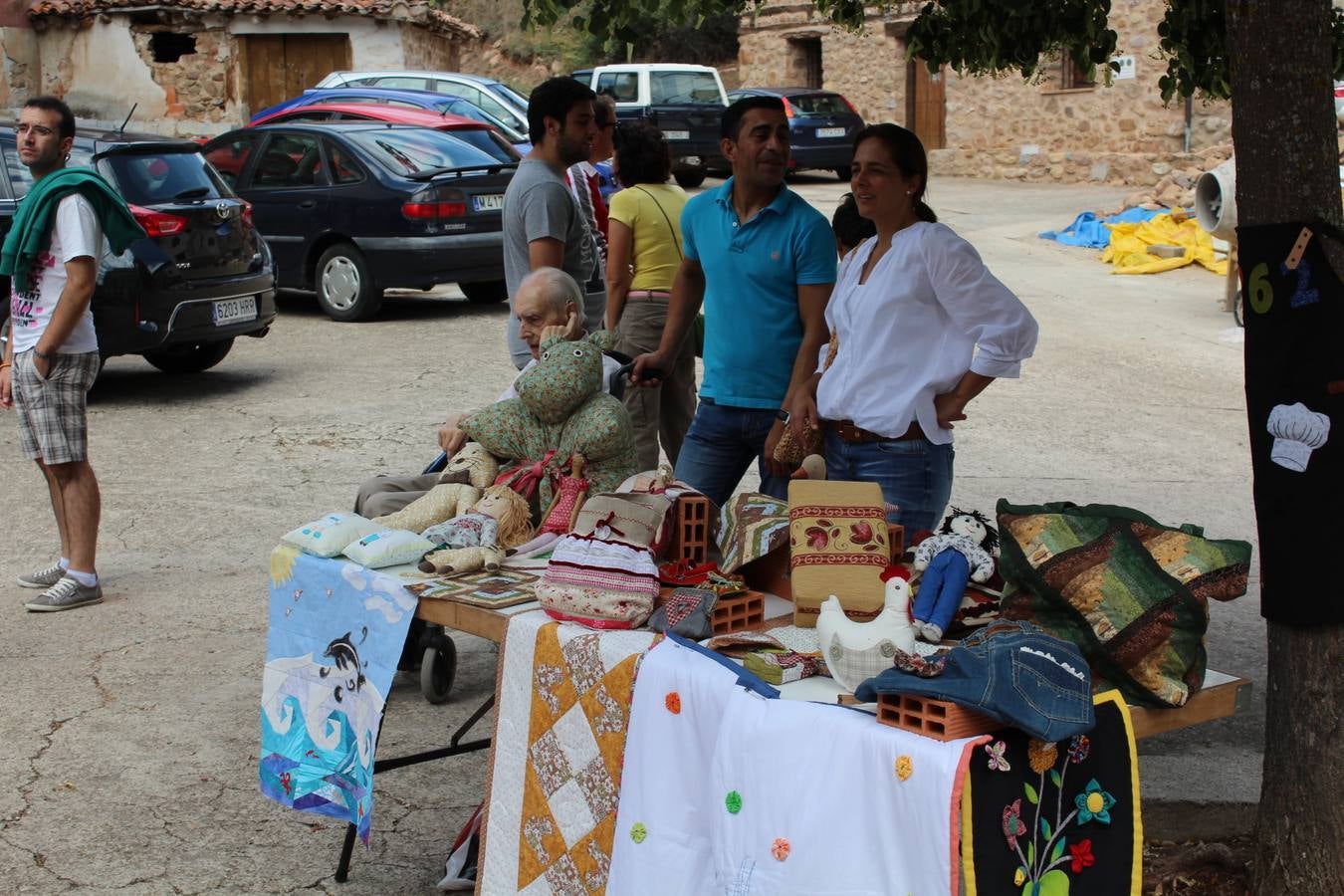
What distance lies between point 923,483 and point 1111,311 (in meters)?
10.4

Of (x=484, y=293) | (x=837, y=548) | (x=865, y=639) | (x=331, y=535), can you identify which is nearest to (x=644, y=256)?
(x=331, y=535)

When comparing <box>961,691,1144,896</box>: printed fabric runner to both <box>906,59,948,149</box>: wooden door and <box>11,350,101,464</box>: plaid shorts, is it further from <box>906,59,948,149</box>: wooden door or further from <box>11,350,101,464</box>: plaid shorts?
<box>906,59,948,149</box>: wooden door

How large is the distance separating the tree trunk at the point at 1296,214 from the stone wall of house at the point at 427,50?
2395 centimetres

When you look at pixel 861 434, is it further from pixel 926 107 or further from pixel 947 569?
pixel 926 107

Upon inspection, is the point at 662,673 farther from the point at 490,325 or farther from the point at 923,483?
the point at 490,325

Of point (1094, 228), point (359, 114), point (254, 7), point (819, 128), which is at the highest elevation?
point (254, 7)

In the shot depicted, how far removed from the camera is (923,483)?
3977 millimetres

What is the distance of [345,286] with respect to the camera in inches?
496

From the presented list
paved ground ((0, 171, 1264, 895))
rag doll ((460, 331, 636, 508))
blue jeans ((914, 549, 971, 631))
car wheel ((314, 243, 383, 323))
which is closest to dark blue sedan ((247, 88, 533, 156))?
paved ground ((0, 171, 1264, 895))

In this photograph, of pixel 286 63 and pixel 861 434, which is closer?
pixel 861 434

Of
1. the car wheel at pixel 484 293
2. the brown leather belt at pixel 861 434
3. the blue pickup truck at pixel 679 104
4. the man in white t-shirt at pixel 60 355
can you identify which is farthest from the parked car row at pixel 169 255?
the blue pickup truck at pixel 679 104

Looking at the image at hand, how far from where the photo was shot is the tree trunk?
3.24 meters

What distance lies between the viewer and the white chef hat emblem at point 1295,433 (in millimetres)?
3145

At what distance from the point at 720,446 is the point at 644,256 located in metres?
1.66
